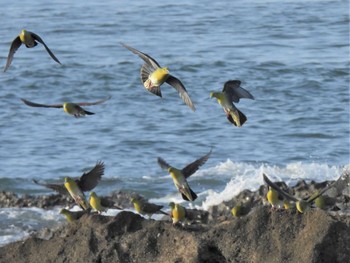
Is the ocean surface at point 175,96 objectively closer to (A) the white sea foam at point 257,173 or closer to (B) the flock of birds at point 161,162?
(A) the white sea foam at point 257,173

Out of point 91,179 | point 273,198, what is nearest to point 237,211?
point 273,198

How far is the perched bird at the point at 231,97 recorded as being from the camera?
34.2 ft

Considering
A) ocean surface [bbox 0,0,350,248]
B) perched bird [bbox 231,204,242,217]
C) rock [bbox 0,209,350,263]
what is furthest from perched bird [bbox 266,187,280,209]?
ocean surface [bbox 0,0,350,248]

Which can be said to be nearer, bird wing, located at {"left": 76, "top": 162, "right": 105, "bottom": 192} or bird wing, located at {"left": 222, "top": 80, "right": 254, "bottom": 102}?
bird wing, located at {"left": 222, "top": 80, "right": 254, "bottom": 102}

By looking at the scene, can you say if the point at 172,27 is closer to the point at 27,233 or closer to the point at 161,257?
the point at 27,233

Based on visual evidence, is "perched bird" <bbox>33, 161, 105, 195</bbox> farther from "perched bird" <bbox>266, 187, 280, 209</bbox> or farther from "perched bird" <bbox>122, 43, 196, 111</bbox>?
"perched bird" <bbox>266, 187, 280, 209</bbox>

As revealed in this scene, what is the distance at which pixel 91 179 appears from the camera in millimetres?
11031

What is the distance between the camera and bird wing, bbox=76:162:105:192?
35.8 ft

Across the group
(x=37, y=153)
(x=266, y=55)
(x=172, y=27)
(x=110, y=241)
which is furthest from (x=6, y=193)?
(x=172, y=27)

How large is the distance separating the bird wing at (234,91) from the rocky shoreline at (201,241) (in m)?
1.75

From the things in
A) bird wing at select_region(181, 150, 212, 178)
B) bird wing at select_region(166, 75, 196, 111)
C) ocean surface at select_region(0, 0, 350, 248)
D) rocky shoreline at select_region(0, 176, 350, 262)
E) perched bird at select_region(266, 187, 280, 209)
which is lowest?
ocean surface at select_region(0, 0, 350, 248)

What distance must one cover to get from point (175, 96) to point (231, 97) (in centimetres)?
1443

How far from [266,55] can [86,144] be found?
851 centimetres

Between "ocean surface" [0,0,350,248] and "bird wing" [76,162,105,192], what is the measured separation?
2.63 meters
